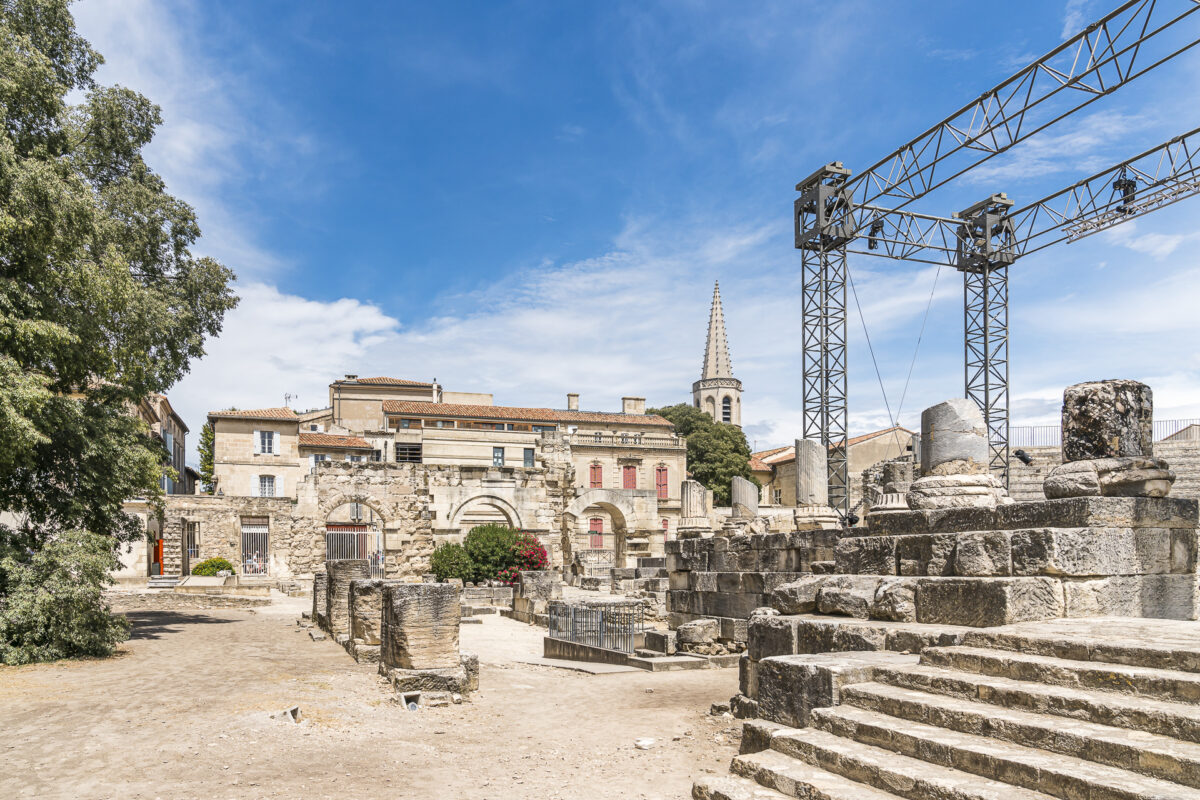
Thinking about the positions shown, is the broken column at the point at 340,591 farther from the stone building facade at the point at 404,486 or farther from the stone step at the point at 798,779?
the stone building facade at the point at 404,486

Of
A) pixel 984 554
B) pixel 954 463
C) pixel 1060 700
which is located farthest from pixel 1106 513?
pixel 1060 700

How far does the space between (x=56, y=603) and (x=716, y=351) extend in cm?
6557

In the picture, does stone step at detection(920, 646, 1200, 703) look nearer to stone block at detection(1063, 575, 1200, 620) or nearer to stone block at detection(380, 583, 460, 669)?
stone block at detection(1063, 575, 1200, 620)

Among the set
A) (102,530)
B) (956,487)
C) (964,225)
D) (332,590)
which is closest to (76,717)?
(102,530)

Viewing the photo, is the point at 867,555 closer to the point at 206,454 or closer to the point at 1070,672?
the point at 1070,672

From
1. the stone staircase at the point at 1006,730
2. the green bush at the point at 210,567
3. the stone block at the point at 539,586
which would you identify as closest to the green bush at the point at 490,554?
the stone block at the point at 539,586

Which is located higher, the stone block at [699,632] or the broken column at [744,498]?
the broken column at [744,498]

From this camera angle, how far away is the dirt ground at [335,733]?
A: 19.5 ft

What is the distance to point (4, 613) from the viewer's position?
10.9 meters

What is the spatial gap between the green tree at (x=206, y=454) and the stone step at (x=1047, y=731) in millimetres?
46211

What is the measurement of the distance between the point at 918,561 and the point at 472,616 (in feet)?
46.0

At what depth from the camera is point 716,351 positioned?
73875 mm

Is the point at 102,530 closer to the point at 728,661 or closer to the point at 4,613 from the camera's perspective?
the point at 4,613

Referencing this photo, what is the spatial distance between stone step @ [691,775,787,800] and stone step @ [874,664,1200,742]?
1.32m
